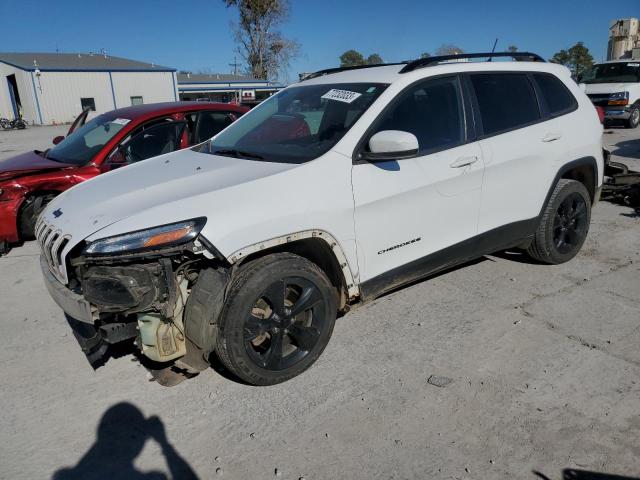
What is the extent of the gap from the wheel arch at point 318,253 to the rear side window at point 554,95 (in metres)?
2.55

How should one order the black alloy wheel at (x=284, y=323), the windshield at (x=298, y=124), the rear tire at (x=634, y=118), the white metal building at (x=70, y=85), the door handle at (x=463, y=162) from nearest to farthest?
1. the black alloy wheel at (x=284, y=323)
2. the windshield at (x=298, y=124)
3. the door handle at (x=463, y=162)
4. the rear tire at (x=634, y=118)
5. the white metal building at (x=70, y=85)

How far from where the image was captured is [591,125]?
4.77 m

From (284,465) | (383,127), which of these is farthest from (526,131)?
(284,465)

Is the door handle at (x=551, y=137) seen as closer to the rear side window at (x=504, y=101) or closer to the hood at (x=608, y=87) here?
the rear side window at (x=504, y=101)

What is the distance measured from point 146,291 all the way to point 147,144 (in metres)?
3.67

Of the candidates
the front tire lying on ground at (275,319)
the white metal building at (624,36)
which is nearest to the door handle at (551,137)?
the front tire lying on ground at (275,319)

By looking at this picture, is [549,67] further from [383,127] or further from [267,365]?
[267,365]

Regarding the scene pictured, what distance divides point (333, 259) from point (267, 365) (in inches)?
30.3

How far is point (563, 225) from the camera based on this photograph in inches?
188

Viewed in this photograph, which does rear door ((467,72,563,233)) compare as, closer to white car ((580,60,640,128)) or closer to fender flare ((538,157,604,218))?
fender flare ((538,157,604,218))

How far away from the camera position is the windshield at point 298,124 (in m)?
3.41

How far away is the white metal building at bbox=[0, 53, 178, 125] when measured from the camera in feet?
129

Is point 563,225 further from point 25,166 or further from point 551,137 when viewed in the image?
point 25,166

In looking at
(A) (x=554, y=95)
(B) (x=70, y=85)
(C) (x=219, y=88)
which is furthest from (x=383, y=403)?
(C) (x=219, y=88)
